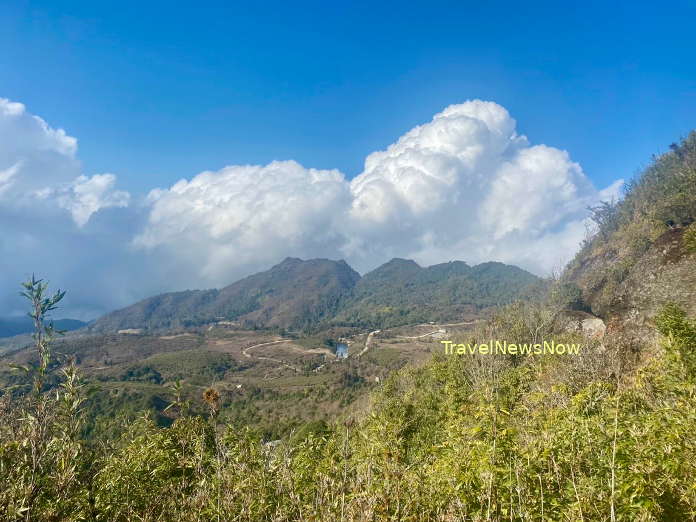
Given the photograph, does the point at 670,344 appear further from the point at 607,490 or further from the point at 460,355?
the point at 460,355

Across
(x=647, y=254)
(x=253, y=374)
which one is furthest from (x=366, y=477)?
(x=253, y=374)

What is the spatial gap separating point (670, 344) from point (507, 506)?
12.3m

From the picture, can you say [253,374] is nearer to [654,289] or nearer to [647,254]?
[647,254]

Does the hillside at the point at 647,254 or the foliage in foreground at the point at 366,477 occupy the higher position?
the hillside at the point at 647,254

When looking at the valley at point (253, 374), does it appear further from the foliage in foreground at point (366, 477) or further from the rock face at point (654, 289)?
the foliage in foreground at point (366, 477)

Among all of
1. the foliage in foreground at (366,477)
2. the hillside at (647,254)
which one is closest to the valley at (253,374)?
the hillside at (647,254)

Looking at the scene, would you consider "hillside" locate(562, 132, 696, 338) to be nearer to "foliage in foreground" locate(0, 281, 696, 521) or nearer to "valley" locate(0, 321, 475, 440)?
"foliage in foreground" locate(0, 281, 696, 521)

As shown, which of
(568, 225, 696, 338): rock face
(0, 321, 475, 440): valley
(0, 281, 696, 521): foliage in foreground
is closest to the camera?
(0, 281, 696, 521): foliage in foreground

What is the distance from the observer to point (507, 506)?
200 inches

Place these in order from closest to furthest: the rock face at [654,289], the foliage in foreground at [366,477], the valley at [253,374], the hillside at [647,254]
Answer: the foliage in foreground at [366,477]
the rock face at [654,289]
the hillside at [647,254]
the valley at [253,374]

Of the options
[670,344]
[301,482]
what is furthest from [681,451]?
[670,344]

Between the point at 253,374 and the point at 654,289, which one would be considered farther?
the point at 253,374

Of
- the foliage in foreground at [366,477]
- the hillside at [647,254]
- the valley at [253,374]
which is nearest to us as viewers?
the foliage in foreground at [366,477]

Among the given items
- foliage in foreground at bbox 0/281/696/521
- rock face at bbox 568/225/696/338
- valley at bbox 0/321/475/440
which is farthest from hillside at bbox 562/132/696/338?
valley at bbox 0/321/475/440
